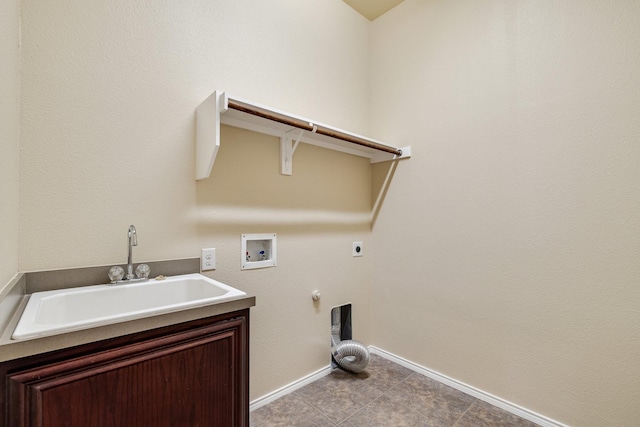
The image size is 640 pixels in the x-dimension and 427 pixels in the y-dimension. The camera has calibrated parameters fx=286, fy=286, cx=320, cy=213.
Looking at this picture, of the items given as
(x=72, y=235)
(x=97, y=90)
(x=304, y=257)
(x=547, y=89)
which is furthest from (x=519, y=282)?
(x=97, y=90)

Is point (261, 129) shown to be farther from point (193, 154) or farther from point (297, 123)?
point (193, 154)

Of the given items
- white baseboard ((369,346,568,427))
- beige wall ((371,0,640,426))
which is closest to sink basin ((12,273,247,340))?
beige wall ((371,0,640,426))

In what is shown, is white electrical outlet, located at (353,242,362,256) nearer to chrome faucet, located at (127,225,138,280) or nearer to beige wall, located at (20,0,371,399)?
beige wall, located at (20,0,371,399)

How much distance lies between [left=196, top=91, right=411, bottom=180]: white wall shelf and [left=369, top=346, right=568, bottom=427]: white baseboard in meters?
1.63

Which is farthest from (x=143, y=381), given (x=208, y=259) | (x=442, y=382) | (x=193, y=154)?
(x=442, y=382)

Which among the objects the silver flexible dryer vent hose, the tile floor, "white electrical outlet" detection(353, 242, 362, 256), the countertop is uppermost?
"white electrical outlet" detection(353, 242, 362, 256)

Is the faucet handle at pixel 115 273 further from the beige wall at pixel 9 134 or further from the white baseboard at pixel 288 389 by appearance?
the white baseboard at pixel 288 389

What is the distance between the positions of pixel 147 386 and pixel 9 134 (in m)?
0.98

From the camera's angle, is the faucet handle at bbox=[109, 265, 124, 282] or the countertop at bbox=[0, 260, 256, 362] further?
the faucet handle at bbox=[109, 265, 124, 282]

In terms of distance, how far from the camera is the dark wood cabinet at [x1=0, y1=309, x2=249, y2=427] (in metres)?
0.73

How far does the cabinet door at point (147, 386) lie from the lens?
74 centimetres

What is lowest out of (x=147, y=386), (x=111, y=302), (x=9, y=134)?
(x=147, y=386)

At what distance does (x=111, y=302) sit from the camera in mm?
1222

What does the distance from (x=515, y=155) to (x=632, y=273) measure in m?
0.80
